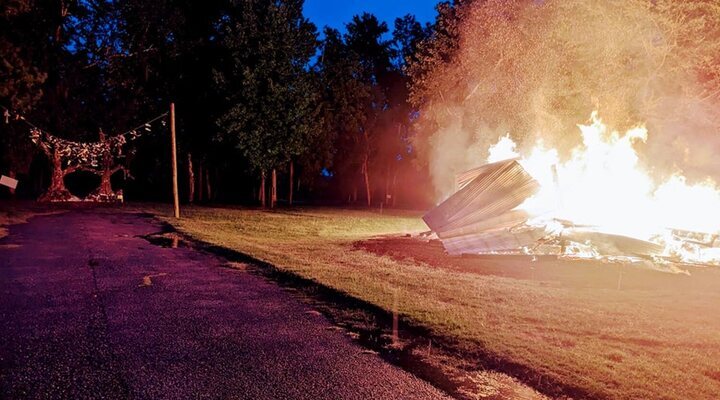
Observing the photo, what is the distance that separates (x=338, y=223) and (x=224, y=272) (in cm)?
1444

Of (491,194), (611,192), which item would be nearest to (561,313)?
(491,194)

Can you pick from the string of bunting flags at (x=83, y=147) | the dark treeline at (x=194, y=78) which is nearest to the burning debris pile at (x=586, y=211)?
the dark treeline at (x=194, y=78)

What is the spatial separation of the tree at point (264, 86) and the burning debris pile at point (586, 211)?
1992 centimetres

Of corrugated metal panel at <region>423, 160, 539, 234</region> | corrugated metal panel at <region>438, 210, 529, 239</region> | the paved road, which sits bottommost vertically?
the paved road

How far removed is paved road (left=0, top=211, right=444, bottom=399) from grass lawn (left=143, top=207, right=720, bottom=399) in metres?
1.51

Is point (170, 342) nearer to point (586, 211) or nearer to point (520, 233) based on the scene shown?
point (520, 233)

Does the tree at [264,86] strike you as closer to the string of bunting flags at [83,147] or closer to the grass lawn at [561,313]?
the string of bunting flags at [83,147]

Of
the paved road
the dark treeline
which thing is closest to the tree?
the dark treeline

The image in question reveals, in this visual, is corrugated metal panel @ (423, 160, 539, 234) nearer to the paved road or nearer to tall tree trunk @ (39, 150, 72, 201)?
the paved road

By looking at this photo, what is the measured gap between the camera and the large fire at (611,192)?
1497 cm

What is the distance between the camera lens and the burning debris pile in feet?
41.4

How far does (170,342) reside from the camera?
598 centimetres

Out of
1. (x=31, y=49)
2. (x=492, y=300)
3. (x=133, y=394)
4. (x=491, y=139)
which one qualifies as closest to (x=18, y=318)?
(x=133, y=394)

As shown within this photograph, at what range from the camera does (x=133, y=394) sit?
14.9 feet
